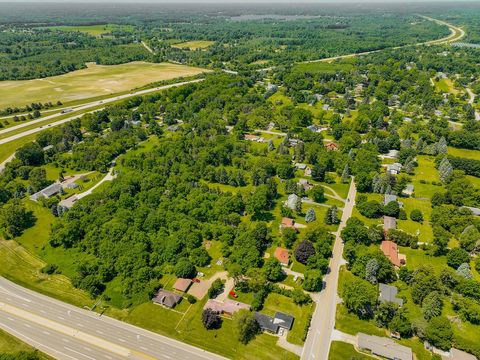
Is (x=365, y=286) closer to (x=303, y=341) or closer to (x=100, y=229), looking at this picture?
(x=303, y=341)

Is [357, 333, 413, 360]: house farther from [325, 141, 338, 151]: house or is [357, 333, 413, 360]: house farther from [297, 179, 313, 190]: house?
[325, 141, 338, 151]: house

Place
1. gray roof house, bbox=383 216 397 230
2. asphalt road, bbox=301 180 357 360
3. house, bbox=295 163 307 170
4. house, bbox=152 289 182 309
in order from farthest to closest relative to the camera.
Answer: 1. house, bbox=295 163 307 170
2. gray roof house, bbox=383 216 397 230
3. house, bbox=152 289 182 309
4. asphalt road, bbox=301 180 357 360

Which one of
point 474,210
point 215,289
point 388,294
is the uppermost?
point 474,210

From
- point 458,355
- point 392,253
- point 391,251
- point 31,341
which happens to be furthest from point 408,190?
point 31,341

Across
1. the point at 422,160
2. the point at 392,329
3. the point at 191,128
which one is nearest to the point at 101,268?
the point at 392,329

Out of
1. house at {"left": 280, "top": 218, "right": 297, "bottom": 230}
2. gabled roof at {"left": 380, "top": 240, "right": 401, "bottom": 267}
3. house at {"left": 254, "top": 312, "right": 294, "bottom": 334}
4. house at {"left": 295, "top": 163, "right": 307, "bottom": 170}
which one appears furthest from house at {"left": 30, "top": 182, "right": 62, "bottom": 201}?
gabled roof at {"left": 380, "top": 240, "right": 401, "bottom": 267}

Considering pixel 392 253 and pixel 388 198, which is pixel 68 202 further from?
pixel 388 198

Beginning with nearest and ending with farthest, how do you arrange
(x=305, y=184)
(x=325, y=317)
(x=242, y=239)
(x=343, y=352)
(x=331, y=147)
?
(x=343, y=352) → (x=325, y=317) → (x=242, y=239) → (x=305, y=184) → (x=331, y=147)
